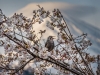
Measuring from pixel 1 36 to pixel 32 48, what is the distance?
1718mm

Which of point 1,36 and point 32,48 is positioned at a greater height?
point 1,36

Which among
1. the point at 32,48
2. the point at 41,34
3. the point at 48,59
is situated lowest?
the point at 48,59

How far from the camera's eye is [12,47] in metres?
9.48

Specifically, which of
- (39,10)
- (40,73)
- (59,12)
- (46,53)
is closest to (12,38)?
(46,53)

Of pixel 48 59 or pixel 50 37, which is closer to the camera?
pixel 48 59

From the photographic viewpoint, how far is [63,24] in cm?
1114

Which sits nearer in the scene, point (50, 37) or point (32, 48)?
point (32, 48)

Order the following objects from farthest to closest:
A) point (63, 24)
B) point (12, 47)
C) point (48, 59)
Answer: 1. point (63, 24)
2. point (12, 47)
3. point (48, 59)

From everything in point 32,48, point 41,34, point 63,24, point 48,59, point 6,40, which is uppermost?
point 63,24

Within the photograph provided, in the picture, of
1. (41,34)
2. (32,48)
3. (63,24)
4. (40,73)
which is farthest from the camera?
(40,73)

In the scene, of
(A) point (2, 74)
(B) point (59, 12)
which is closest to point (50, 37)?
(B) point (59, 12)

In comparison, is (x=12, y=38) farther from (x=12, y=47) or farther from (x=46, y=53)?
(x=46, y=53)

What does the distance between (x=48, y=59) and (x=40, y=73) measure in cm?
457

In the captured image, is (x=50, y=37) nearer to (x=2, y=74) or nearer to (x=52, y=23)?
(x=52, y=23)
